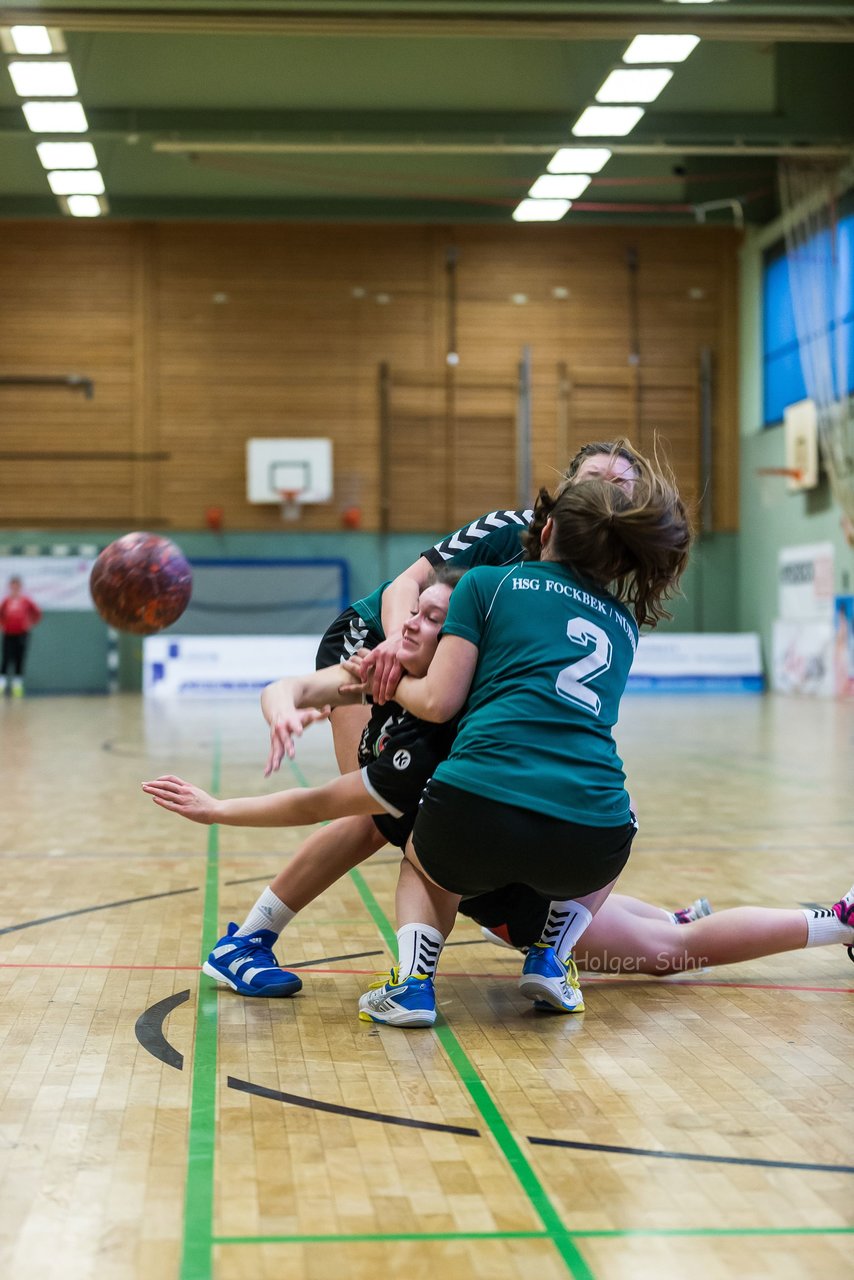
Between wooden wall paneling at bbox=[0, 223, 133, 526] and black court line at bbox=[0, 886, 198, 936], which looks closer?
black court line at bbox=[0, 886, 198, 936]

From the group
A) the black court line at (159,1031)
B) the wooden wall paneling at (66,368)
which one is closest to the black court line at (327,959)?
the black court line at (159,1031)

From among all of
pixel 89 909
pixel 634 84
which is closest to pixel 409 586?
pixel 89 909

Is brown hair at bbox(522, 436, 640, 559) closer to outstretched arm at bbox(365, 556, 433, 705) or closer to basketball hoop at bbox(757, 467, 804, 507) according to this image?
outstretched arm at bbox(365, 556, 433, 705)

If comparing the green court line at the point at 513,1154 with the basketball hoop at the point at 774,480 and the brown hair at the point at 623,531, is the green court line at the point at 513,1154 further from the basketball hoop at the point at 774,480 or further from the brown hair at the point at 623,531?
the basketball hoop at the point at 774,480

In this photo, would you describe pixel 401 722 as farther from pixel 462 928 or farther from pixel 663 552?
pixel 462 928

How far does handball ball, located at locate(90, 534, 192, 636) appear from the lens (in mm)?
5414

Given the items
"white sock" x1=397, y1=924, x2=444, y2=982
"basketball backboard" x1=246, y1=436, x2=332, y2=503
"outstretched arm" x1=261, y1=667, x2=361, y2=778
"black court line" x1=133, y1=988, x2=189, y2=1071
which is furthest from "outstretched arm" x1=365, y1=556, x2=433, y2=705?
"basketball backboard" x1=246, y1=436, x2=332, y2=503

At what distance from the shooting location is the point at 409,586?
11.6ft

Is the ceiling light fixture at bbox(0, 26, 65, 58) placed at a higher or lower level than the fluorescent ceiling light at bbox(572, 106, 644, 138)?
higher

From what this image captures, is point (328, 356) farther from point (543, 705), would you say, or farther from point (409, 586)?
point (543, 705)

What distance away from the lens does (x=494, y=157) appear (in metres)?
19.4

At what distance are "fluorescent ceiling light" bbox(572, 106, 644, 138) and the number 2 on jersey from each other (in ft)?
48.5

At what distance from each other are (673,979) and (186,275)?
20.9m

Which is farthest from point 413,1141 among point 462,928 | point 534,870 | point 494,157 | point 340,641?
point 494,157
